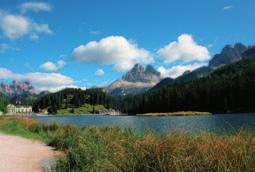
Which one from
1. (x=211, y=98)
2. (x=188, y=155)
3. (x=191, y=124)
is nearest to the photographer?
(x=188, y=155)

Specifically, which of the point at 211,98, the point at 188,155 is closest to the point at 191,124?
the point at 188,155

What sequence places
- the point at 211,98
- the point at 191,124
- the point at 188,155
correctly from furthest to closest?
the point at 211,98, the point at 191,124, the point at 188,155

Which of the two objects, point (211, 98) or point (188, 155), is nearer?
point (188, 155)

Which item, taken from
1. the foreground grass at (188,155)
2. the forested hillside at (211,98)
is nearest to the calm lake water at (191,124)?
the foreground grass at (188,155)

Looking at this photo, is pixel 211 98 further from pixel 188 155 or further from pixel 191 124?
pixel 188 155

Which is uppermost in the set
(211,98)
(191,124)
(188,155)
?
(211,98)

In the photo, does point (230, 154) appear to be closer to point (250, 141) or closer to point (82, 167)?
point (250, 141)

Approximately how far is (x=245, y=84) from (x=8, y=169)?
136m

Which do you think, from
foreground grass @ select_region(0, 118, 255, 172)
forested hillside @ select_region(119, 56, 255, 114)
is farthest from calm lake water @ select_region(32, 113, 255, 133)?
forested hillside @ select_region(119, 56, 255, 114)

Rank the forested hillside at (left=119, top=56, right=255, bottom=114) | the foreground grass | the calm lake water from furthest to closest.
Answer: the forested hillside at (left=119, top=56, right=255, bottom=114)
the calm lake water
the foreground grass

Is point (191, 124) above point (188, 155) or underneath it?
above

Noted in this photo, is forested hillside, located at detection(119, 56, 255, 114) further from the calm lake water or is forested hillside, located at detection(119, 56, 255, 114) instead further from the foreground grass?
the foreground grass

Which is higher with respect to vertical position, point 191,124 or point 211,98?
point 211,98

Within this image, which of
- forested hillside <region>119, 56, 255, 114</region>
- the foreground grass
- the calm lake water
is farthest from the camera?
forested hillside <region>119, 56, 255, 114</region>
